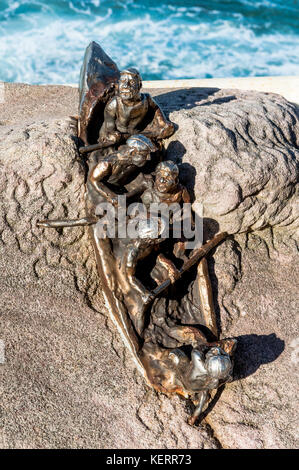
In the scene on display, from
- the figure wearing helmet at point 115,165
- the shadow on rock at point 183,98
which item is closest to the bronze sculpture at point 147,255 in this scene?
the figure wearing helmet at point 115,165

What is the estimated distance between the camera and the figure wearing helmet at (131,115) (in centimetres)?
339

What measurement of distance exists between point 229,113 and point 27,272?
1.98 metres

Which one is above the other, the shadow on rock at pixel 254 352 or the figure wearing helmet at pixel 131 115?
the figure wearing helmet at pixel 131 115

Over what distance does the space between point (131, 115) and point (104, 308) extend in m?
1.37

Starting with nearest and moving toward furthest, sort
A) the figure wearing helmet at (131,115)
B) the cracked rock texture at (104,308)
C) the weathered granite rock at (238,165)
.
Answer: the cracked rock texture at (104,308) → the figure wearing helmet at (131,115) → the weathered granite rock at (238,165)

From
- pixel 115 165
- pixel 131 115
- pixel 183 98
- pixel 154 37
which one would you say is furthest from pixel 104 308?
pixel 154 37

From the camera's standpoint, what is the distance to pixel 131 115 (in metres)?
3.51

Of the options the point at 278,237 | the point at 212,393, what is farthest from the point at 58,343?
the point at 278,237

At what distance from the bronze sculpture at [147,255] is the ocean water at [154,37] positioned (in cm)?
649

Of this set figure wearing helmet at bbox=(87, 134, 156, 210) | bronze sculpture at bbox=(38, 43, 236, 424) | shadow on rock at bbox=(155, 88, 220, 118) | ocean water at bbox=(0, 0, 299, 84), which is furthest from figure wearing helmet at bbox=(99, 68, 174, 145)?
ocean water at bbox=(0, 0, 299, 84)

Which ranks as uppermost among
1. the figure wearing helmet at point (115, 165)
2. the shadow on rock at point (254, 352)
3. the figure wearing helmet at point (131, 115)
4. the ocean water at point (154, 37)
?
the figure wearing helmet at point (131, 115)

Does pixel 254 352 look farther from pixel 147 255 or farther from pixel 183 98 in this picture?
pixel 183 98

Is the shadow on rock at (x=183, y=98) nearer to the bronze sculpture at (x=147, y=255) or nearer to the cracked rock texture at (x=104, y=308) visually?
the cracked rock texture at (x=104, y=308)

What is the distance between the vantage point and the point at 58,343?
10.1 ft
